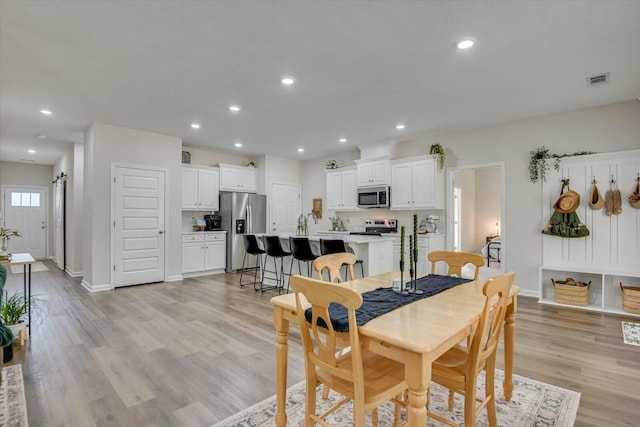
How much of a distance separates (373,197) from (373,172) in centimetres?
50

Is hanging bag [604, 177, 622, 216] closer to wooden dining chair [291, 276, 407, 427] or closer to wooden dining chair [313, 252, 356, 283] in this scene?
wooden dining chair [313, 252, 356, 283]

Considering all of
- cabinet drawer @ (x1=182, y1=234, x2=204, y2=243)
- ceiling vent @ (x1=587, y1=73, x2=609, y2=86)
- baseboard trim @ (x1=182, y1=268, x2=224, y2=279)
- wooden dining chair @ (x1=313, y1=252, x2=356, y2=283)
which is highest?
ceiling vent @ (x1=587, y1=73, x2=609, y2=86)

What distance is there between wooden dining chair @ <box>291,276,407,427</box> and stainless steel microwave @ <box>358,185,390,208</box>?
15.6 ft

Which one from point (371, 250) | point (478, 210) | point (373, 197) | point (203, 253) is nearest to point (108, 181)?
point (203, 253)

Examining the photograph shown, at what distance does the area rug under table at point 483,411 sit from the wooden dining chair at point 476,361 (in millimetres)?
315

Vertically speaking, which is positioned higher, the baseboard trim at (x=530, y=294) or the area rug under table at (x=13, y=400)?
the baseboard trim at (x=530, y=294)

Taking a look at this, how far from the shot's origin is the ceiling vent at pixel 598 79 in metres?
3.46

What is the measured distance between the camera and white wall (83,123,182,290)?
5.29 metres

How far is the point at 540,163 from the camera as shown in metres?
4.78

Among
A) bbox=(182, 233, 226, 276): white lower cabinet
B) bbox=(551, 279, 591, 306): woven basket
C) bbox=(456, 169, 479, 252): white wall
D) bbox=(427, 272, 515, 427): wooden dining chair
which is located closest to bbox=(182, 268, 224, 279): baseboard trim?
bbox=(182, 233, 226, 276): white lower cabinet

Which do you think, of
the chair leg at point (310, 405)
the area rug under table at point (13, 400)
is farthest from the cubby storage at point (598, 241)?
the area rug under table at point (13, 400)

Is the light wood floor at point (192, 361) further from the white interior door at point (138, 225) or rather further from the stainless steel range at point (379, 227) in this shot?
the stainless steel range at point (379, 227)

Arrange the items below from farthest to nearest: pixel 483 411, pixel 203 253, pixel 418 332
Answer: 1. pixel 203 253
2. pixel 483 411
3. pixel 418 332

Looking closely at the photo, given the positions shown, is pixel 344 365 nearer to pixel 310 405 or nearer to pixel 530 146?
pixel 310 405
